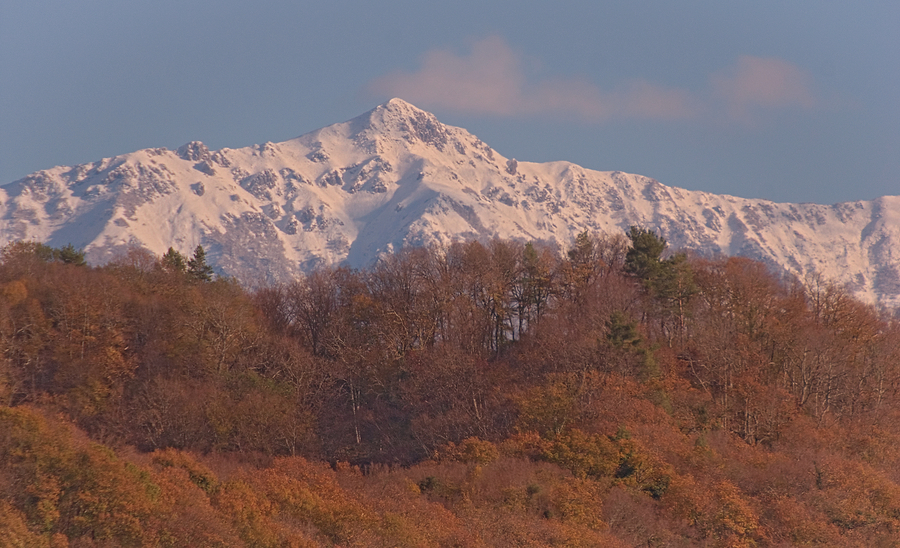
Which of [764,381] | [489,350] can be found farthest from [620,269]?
[764,381]

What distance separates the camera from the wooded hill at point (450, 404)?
36812 millimetres

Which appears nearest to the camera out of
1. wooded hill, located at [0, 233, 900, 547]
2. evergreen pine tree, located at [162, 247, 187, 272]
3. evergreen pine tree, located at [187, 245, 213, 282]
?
wooded hill, located at [0, 233, 900, 547]

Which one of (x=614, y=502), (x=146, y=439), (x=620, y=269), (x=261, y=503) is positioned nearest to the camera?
(x=261, y=503)

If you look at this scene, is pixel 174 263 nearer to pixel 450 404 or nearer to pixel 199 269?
pixel 199 269

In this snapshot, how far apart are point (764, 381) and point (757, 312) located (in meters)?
6.86

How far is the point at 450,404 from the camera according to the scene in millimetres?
67625

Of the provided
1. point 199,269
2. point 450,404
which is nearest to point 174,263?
point 199,269

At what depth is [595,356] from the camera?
6256 cm

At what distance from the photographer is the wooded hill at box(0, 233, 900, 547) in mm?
36812

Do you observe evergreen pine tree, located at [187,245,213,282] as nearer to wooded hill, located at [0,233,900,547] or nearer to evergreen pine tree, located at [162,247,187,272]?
wooded hill, located at [0,233,900,547]

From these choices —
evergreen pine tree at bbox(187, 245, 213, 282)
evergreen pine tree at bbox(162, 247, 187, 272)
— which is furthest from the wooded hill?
evergreen pine tree at bbox(162, 247, 187, 272)

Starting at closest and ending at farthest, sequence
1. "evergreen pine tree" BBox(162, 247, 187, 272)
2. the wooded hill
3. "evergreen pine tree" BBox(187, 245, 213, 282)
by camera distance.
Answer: the wooded hill → "evergreen pine tree" BBox(162, 247, 187, 272) → "evergreen pine tree" BBox(187, 245, 213, 282)

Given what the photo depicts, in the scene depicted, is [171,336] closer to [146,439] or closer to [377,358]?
[146,439]

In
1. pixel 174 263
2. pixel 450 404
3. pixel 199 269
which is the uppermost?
pixel 174 263
